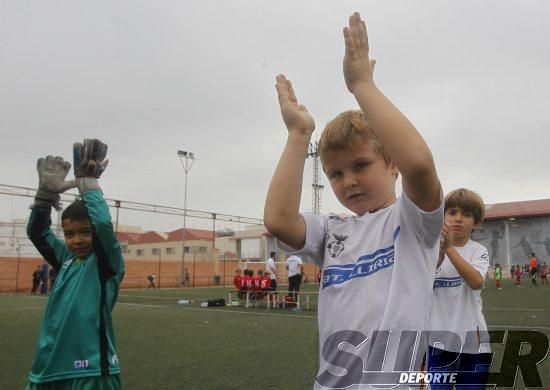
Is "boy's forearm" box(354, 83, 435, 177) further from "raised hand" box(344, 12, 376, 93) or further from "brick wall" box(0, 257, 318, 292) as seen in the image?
"brick wall" box(0, 257, 318, 292)

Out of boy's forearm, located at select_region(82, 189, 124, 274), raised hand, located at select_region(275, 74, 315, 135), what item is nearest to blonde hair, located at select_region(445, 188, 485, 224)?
raised hand, located at select_region(275, 74, 315, 135)

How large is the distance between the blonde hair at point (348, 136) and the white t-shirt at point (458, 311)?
5.23 feet

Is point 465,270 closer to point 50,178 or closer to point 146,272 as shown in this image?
point 50,178

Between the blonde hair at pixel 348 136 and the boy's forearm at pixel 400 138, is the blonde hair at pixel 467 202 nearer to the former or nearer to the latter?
the blonde hair at pixel 348 136

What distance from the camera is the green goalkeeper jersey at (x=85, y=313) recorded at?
2.80 m

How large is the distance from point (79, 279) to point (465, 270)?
2.38 m

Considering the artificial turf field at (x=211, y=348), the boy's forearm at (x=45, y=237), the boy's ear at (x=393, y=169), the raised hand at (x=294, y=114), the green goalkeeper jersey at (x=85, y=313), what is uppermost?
the raised hand at (x=294, y=114)

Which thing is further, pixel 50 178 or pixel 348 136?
pixel 50 178

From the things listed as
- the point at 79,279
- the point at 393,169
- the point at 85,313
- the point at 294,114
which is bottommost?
the point at 85,313

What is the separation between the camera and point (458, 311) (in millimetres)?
2885

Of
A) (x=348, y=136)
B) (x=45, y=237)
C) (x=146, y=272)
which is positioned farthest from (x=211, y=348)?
(x=146, y=272)

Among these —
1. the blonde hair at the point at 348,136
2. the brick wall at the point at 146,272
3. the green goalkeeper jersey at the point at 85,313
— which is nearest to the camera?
the blonde hair at the point at 348,136

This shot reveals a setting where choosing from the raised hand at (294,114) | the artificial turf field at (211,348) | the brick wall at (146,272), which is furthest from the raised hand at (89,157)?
the brick wall at (146,272)

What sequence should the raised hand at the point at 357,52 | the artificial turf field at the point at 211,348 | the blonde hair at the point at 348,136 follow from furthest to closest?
the artificial turf field at the point at 211,348
the blonde hair at the point at 348,136
the raised hand at the point at 357,52
